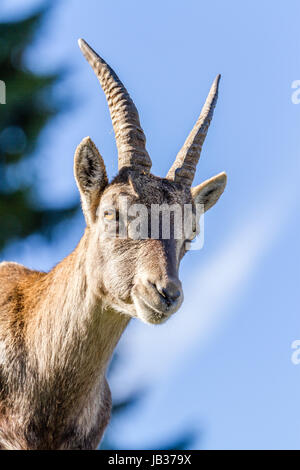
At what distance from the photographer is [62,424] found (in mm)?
10469

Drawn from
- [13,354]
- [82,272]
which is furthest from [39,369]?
[82,272]

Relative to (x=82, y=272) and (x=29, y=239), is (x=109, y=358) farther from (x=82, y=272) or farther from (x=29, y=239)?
(x=29, y=239)

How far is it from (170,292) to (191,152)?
257 centimetres

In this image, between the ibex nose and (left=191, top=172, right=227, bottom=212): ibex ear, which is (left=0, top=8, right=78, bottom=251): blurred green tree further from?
the ibex nose

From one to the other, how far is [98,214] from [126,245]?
0.64 metres

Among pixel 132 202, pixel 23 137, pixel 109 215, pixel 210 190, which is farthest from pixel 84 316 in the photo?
pixel 23 137

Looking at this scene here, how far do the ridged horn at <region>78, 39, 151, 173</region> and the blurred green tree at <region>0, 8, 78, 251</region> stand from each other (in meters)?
18.3

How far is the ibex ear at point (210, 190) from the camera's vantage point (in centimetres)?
1145

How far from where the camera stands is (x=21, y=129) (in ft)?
107

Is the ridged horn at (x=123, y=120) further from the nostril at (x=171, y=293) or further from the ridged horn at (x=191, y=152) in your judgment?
the nostril at (x=171, y=293)

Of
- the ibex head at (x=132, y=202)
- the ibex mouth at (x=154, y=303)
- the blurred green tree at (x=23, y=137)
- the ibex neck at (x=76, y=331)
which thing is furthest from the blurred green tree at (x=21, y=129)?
the ibex mouth at (x=154, y=303)

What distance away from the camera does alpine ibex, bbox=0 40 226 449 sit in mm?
10070

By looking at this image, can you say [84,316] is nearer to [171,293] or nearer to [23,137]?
[171,293]

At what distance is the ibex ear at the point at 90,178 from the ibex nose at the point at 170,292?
1642 millimetres
